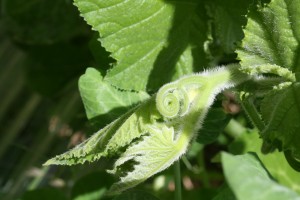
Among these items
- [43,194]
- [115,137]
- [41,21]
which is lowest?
[43,194]

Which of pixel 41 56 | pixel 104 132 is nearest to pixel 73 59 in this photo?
pixel 41 56

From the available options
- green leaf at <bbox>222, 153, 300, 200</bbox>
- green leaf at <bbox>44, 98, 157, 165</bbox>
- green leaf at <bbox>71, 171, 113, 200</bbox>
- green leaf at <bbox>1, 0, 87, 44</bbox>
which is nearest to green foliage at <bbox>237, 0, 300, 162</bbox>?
green leaf at <bbox>44, 98, 157, 165</bbox>

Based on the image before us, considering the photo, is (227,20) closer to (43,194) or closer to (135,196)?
(135,196)

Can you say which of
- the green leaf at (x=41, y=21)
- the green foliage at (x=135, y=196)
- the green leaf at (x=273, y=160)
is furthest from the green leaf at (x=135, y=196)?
the green leaf at (x=41, y=21)

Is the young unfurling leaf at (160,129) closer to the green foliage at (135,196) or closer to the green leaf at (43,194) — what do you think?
the green foliage at (135,196)

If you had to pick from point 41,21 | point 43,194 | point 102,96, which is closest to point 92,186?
point 43,194

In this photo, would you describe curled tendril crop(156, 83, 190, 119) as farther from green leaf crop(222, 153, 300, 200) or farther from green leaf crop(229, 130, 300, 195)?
green leaf crop(229, 130, 300, 195)

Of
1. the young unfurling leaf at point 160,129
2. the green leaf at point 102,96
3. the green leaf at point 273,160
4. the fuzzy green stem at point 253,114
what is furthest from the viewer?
the green leaf at point 273,160

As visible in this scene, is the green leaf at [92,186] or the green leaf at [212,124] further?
the green leaf at [92,186]
